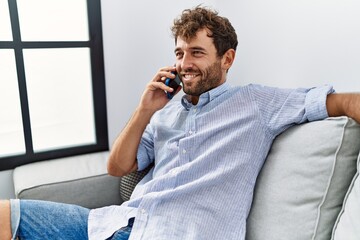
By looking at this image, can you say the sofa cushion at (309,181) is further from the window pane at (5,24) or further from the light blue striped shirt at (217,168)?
the window pane at (5,24)

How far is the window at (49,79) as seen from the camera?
64.0 inches

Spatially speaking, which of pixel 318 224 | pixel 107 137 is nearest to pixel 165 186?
pixel 318 224

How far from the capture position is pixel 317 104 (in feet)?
3.06

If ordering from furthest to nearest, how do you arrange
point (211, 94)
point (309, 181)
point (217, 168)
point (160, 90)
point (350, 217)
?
point (160, 90) → point (211, 94) → point (217, 168) → point (309, 181) → point (350, 217)

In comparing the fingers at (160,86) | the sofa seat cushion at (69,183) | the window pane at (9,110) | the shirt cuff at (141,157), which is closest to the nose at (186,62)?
the fingers at (160,86)

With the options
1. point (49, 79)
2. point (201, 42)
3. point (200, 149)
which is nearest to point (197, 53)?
point (201, 42)

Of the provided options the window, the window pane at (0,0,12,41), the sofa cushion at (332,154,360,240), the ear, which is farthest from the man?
the window pane at (0,0,12,41)

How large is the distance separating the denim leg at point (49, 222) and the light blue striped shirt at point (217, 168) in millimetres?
48

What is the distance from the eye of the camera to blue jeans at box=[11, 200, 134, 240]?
105cm

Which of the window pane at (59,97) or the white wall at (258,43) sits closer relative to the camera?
the white wall at (258,43)

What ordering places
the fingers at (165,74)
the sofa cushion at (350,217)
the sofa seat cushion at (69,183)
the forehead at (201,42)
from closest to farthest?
1. the sofa cushion at (350,217)
2. the forehead at (201,42)
3. the fingers at (165,74)
4. the sofa seat cushion at (69,183)

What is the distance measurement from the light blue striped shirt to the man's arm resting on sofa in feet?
0.09

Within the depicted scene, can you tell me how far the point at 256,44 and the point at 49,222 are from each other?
4.00ft

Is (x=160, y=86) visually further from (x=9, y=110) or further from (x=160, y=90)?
(x=9, y=110)
